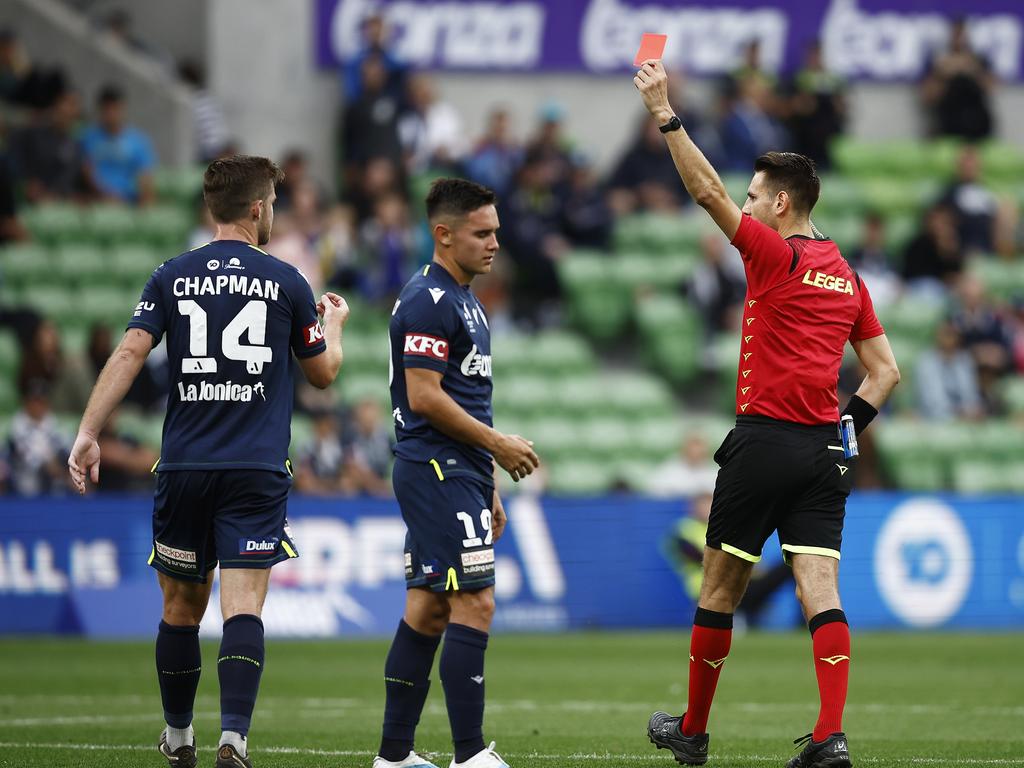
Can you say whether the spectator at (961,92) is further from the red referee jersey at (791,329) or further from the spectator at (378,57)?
the red referee jersey at (791,329)

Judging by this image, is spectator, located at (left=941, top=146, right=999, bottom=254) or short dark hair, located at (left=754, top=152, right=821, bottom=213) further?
spectator, located at (left=941, top=146, right=999, bottom=254)

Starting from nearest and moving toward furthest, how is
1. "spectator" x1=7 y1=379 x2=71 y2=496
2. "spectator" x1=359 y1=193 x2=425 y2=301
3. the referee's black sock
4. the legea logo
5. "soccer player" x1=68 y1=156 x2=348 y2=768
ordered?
the referee's black sock → "soccer player" x1=68 y1=156 x2=348 y2=768 → "spectator" x1=7 y1=379 x2=71 y2=496 → the legea logo → "spectator" x1=359 y1=193 x2=425 y2=301

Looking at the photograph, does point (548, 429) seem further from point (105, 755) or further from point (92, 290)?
point (105, 755)

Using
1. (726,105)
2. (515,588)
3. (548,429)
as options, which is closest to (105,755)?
(515,588)

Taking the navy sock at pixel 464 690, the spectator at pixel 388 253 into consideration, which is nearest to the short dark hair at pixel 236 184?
the navy sock at pixel 464 690

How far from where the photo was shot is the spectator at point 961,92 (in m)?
24.0

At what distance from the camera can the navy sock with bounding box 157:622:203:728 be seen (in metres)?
7.38

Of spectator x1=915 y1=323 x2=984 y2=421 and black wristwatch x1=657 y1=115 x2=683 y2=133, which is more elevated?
black wristwatch x1=657 y1=115 x2=683 y2=133

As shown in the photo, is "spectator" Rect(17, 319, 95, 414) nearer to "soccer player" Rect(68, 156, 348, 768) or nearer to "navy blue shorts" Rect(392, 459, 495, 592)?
"soccer player" Rect(68, 156, 348, 768)

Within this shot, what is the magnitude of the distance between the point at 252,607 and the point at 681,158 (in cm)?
261

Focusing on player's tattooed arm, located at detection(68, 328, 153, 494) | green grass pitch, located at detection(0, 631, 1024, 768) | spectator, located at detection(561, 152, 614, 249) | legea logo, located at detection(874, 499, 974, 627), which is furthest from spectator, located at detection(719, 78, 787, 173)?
player's tattooed arm, located at detection(68, 328, 153, 494)

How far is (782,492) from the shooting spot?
757 cm

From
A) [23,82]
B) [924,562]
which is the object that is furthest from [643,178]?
[23,82]

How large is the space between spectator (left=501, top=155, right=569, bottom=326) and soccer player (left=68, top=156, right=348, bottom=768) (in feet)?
44.3
